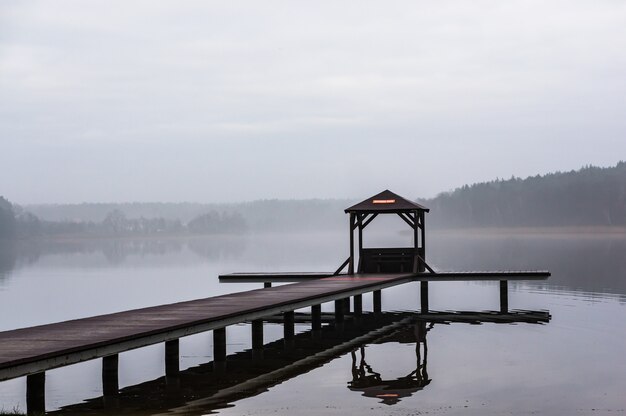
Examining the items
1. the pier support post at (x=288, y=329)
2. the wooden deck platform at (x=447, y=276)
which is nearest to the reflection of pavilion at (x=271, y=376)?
the pier support post at (x=288, y=329)

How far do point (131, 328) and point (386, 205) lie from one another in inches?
673

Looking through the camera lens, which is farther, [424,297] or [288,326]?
[424,297]

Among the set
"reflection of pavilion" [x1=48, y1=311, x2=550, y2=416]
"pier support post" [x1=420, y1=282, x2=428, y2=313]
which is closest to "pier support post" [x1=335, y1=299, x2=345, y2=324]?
"reflection of pavilion" [x1=48, y1=311, x2=550, y2=416]

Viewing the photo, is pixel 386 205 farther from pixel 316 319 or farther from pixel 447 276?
pixel 316 319

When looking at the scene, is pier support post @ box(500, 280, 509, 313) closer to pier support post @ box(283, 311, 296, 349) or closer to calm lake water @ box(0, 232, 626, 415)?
calm lake water @ box(0, 232, 626, 415)

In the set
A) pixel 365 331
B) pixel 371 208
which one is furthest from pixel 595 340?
pixel 371 208

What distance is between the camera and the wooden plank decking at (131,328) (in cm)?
1409

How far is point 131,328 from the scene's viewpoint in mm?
17188

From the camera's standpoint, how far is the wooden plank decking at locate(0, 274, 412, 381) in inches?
555

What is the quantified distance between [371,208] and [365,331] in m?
6.86

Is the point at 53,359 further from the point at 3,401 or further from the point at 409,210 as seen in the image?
the point at 409,210

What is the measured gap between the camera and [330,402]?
15.5 m

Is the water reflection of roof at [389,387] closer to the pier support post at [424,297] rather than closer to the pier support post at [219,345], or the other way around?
the pier support post at [219,345]

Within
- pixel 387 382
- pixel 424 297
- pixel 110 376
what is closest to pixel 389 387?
pixel 387 382
